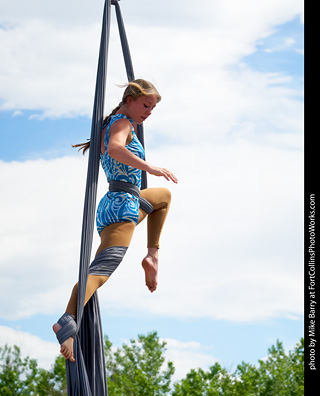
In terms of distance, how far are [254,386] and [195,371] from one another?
1.51 m

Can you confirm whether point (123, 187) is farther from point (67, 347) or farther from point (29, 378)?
point (29, 378)

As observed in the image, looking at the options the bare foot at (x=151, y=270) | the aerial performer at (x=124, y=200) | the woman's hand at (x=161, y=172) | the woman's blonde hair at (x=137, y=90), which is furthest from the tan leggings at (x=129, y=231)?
the woman's blonde hair at (x=137, y=90)

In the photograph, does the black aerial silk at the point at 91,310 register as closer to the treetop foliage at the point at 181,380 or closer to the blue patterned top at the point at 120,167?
the blue patterned top at the point at 120,167

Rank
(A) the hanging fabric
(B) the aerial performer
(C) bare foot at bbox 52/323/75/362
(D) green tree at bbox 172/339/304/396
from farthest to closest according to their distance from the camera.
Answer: (D) green tree at bbox 172/339/304/396, (A) the hanging fabric, (B) the aerial performer, (C) bare foot at bbox 52/323/75/362

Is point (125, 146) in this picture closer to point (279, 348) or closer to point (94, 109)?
point (94, 109)

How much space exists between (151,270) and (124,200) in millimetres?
656

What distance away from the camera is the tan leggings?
5137 millimetres

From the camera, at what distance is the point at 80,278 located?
5023 millimetres

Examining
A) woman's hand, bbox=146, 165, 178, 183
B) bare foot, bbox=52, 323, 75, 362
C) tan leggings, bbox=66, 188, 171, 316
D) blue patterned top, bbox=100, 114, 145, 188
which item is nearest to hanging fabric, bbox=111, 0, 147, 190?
tan leggings, bbox=66, 188, 171, 316

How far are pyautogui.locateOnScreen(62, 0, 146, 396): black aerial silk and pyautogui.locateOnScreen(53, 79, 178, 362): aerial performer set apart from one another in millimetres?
91

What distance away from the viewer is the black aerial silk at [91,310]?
Answer: 5059 millimetres

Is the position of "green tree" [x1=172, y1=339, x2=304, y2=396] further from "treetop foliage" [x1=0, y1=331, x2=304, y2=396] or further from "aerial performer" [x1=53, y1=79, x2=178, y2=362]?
"aerial performer" [x1=53, y1=79, x2=178, y2=362]

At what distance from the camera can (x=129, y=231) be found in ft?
17.5
